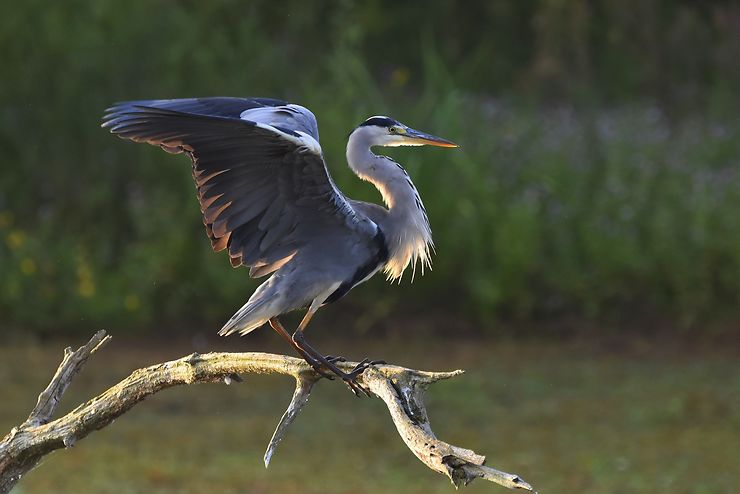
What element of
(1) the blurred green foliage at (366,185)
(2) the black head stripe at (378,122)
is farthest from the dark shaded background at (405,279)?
(2) the black head stripe at (378,122)

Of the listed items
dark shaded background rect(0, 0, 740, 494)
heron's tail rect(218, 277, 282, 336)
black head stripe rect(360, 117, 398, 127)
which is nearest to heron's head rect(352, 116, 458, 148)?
black head stripe rect(360, 117, 398, 127)

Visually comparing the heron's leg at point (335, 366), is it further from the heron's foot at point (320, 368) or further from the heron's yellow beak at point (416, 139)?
the heron's yellow beak at point (416, 139)

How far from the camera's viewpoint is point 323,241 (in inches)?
129

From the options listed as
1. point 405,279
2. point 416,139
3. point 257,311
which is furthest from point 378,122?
point 405,279

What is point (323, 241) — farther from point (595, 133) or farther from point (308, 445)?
point (595, 133)

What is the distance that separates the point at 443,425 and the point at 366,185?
1.94 meters

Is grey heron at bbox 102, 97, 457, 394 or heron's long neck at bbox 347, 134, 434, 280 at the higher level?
heron's long neck at bbox 347, 134, 434, 280

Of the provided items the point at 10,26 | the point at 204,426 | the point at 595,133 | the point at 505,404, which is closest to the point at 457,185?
the point at 595,133

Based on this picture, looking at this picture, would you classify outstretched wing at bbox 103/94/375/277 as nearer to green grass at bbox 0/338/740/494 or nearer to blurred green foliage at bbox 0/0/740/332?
green grass at bbox 0/338/740/494

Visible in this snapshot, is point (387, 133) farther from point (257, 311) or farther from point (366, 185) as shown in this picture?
point (366, 185)

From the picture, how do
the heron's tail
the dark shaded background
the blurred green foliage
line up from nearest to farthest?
the heron's tail, the dark shaded background, the blurred green foliage

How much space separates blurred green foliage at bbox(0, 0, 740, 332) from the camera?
765cm

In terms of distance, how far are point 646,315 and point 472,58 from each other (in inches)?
131

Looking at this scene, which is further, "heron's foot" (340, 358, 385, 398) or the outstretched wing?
the outstretched wing
